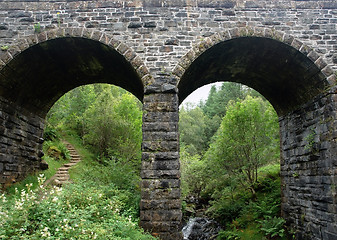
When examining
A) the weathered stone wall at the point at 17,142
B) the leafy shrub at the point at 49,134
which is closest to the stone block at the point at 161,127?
the weathered stone wall at the point at 17,142

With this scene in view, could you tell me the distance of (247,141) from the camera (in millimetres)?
11586

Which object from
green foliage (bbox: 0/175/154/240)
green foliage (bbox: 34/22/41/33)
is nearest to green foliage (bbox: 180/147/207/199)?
green foliage (bbox: 0/175/154/240)

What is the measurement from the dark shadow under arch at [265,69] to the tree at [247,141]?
7.00ft

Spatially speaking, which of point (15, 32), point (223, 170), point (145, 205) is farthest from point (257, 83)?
point (15, 32)

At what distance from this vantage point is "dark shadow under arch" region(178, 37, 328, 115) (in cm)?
726

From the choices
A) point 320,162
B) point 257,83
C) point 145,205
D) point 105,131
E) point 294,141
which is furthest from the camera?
point 105,131

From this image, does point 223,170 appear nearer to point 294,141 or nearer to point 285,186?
point 285,186

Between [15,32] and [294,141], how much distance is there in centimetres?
888

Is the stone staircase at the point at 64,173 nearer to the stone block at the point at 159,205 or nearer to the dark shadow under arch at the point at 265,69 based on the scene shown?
the stone block at the point at 159,205

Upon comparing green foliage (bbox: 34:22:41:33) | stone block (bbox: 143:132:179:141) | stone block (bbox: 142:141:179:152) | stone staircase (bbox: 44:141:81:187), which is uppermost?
green foliage (bbox: 34:22:41:33)

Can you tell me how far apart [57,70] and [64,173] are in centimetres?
628

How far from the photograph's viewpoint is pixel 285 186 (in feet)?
29.3

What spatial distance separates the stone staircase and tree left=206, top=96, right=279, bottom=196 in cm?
686

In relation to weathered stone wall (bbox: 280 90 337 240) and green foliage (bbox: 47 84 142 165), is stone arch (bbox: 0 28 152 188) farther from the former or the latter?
green foliage (bbox: 47 84 142 165)
